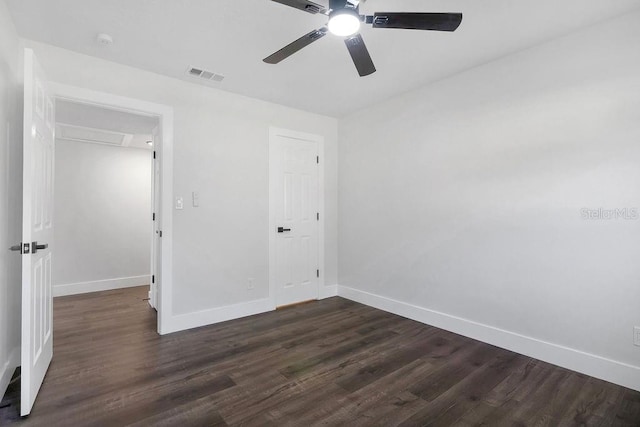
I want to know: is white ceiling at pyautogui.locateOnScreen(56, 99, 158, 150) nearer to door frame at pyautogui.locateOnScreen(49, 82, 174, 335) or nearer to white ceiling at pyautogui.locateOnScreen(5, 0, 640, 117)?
door frame at pyautogui.locateOnScreen(49, 82, 174, 335)

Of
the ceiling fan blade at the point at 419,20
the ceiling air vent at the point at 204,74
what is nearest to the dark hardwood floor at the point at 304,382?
the ceiling fan blade at the point at 419,20

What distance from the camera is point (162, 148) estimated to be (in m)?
3.05

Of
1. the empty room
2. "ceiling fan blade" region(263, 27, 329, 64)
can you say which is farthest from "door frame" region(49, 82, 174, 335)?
"ceiling fan blade" region(263, 27, 329, 64)

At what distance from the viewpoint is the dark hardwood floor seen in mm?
1807

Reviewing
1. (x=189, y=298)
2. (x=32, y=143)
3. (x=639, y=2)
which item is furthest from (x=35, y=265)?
(x=639, y=2)

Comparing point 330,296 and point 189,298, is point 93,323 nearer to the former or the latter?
point 189,298

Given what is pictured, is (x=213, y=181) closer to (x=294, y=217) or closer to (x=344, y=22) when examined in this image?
(x=294, y=217)

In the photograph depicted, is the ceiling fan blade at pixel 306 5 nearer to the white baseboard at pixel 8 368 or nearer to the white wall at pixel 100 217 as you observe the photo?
the white baseboard at pixel 8 368

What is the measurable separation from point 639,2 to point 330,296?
3975 mm

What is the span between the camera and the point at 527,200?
259 centimetres

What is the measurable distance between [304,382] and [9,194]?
250cm

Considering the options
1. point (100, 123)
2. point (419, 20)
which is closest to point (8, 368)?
point (100, 123)

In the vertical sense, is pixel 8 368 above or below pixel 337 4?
below

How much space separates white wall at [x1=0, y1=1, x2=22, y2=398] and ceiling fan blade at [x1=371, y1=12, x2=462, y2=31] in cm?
240
